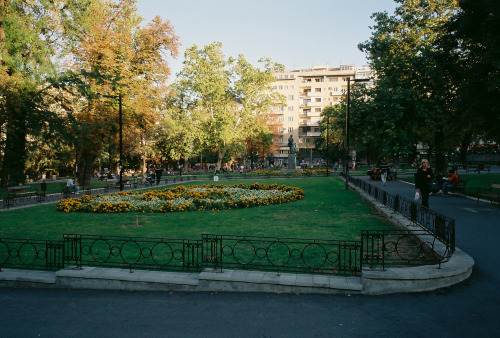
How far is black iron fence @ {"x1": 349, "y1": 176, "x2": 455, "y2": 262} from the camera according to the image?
6.92 meters

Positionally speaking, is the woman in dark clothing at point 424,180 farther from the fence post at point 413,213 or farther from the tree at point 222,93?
the tree at point 222,93

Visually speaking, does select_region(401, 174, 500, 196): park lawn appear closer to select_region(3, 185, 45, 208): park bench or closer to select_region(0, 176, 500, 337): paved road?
select_region(0, 176, 500, 337): paved road

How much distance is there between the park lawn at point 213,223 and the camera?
10742mm

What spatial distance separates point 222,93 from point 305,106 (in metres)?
51.7

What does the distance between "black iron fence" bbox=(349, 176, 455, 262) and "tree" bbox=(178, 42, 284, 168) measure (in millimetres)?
30928

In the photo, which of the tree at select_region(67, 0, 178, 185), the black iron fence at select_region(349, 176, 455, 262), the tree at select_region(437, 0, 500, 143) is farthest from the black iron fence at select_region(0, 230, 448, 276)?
the tree at select_region(67, 0, 178, 185)

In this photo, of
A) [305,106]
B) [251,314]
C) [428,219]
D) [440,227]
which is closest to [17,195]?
[251,314]

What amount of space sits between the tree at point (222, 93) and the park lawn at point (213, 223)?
97.1ft

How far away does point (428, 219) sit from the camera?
8.84 m

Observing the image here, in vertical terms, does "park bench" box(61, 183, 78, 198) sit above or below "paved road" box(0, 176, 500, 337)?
above

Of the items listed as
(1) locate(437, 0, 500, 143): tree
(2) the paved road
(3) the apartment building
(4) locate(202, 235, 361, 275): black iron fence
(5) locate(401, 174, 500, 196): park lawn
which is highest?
(3) the apartment building

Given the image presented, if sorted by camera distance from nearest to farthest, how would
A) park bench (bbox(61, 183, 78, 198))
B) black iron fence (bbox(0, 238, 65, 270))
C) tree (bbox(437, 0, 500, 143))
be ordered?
black iron fence (bbox(0, 238, 65, 270)) < tree (bbox(437, 0, 500, 143)) < park bench (bbox(61, 183, 78, 198))

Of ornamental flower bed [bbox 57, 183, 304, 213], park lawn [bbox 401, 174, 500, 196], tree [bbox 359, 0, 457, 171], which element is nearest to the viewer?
ornamental flower bed [bbox 57, 183, 304, 213]

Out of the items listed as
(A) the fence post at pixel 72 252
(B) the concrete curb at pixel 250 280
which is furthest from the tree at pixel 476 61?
(A) the fence post at pixel 72 252
